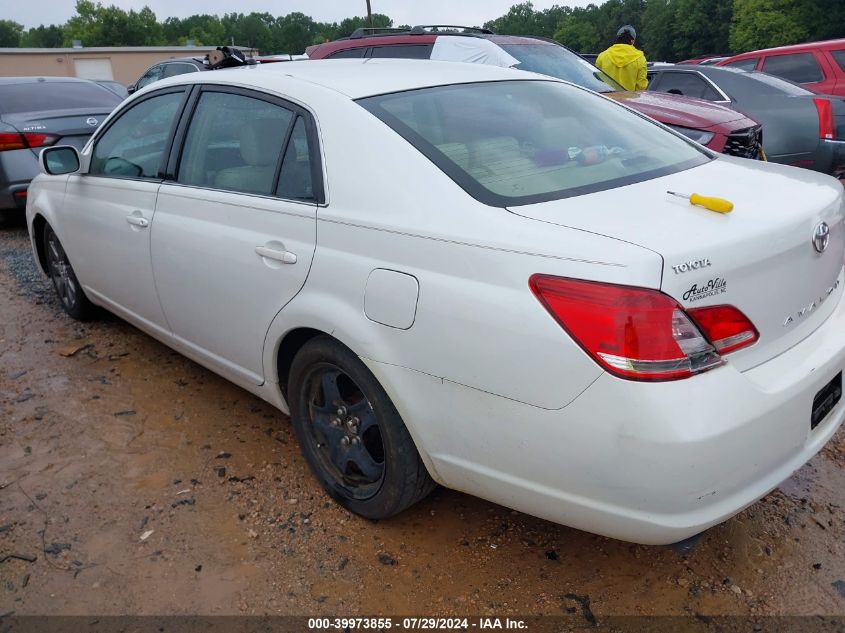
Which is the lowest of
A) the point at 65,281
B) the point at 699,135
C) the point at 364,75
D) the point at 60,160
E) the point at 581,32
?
the point at 65,281

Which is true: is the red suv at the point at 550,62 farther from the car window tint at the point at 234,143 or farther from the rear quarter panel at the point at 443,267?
the rear quarter panel at the point at 443,267

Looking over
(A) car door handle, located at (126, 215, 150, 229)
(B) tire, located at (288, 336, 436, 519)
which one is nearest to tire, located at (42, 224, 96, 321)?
(A) car door handle, located at (126, 215, 150, 229)

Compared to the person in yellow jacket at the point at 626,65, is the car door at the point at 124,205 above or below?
below

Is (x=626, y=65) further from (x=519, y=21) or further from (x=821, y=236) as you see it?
(x=519, y=21)

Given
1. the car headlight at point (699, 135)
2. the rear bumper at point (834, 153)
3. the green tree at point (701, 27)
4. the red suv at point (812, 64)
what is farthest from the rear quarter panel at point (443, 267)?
the green tree at point (701, 27)

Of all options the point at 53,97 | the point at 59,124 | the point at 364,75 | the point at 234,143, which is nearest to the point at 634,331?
the point at 364,75

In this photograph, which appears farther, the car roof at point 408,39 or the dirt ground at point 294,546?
the car roof at point 408,39

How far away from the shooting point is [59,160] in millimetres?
4008

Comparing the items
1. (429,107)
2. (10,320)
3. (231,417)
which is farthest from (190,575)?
(10,320)

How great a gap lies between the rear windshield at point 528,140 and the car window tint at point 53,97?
19.5ft

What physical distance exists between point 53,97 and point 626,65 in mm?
6005

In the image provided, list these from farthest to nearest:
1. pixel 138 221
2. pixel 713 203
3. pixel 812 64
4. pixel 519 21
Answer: pixel 519 21 → pixel 812 64 → pixel 138 221 → pixel 713 203

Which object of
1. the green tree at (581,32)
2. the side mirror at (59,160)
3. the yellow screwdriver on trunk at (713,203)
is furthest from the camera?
the green tree at (581,32)

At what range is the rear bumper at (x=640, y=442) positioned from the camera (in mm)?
1825
